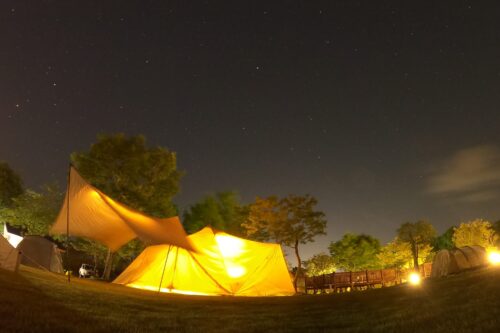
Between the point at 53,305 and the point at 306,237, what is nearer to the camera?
the point at 53,305

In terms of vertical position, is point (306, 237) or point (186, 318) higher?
point (306, 237)

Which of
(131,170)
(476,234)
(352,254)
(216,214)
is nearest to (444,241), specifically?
(476,234)

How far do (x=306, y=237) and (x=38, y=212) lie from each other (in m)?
21.5

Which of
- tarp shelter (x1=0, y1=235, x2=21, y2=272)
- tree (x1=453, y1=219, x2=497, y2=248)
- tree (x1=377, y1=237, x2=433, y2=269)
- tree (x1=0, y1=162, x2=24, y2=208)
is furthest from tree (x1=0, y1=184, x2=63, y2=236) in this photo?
tree (x1=453, y1=219, x2=497, y2=248)

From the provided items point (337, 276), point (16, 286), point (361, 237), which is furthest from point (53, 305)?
point (361, 237)

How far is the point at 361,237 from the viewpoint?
5969 centimetres

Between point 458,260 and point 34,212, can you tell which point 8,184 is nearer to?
point 34,212

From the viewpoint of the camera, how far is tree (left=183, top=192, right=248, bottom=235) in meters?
41.6

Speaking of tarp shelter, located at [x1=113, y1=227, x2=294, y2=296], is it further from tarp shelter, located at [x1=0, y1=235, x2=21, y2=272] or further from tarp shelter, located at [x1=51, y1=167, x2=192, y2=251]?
tarp shelter, located at [x1=0, y1=235, x2=21, y2=272]

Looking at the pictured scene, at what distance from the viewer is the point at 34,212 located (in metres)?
31.8

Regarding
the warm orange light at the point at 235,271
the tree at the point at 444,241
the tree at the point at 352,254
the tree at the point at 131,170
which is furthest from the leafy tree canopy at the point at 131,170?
the tree at the point at 444,241

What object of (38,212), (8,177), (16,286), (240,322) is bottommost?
(240,322)

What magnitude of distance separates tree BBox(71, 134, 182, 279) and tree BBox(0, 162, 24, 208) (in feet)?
88.1

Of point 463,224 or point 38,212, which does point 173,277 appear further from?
point 463,224
